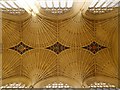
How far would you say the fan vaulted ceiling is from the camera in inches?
656

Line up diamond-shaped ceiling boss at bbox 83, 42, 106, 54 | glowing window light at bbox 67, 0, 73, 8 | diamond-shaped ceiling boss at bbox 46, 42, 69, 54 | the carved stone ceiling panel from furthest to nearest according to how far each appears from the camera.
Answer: diamond-shaped ceiling boss at bbox 46, 42, 69, 54 < diamond-shaped ceiling boss at bbox 83, 42, 106, 54 < the carved stone ceiling panel < glowing window light at bbox 67, 0, 73, 8

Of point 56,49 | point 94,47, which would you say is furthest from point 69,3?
point 94,47

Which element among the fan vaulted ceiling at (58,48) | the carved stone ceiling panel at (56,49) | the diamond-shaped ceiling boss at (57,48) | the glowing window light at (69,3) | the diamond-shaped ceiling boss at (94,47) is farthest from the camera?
the diamond-shaped ceiling boss at (57,48)

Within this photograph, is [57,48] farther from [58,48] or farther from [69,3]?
[69,3]

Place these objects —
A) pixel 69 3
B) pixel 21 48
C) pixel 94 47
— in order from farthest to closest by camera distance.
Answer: pixel 21 48 < pixel 94 47 < pixel 69 3

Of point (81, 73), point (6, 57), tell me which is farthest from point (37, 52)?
point (81, 73)

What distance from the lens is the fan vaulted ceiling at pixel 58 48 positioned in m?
16.7

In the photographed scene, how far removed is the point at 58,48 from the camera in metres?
17.5

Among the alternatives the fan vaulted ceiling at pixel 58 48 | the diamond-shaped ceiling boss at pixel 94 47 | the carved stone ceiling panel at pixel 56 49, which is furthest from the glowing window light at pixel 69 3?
the diamond-shaped ceiling boss at pixel 94 47

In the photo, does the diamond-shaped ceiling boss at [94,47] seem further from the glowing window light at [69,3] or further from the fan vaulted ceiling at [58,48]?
the glowing window light at [69,3]

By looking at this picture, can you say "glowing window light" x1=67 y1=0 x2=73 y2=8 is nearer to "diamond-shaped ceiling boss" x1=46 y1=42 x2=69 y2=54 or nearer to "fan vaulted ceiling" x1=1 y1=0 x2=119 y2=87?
"fan vaulted ceiling" x1=1 y1=0 x2=119 y2=87

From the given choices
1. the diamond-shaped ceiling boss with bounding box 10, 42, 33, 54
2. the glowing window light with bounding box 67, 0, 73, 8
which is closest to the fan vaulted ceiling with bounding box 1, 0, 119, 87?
the diamond-shaped ceiling boss with bounding box 10, 42, 33, 54

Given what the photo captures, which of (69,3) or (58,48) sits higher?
(69,3)

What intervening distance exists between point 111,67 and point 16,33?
7.19 metres
